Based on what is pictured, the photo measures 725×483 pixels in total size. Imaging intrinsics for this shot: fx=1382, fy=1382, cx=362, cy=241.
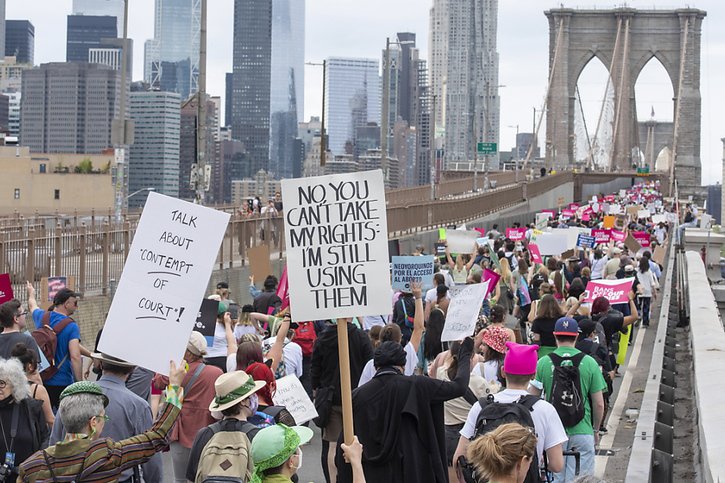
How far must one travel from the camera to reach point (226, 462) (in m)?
5.20

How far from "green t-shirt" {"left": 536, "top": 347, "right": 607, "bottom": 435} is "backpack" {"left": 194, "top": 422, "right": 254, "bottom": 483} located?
3.53 m

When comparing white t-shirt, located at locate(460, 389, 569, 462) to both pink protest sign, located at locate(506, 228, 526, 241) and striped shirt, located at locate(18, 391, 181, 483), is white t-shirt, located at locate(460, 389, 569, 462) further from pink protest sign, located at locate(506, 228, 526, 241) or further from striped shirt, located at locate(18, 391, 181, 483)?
pink protest sign, located at locate(506, 228, 526, 241)

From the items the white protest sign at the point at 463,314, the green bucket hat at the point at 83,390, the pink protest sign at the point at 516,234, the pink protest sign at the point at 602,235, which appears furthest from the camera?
the pink protest sign at the point at 516,234

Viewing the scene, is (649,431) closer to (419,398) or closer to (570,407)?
(570,407)

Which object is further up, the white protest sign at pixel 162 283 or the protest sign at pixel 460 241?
the white protest sign at pixel 162 283

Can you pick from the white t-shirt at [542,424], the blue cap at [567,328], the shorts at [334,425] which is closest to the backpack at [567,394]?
the blue cap at [567,328]

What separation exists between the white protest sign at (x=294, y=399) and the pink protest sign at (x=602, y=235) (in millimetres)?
19504

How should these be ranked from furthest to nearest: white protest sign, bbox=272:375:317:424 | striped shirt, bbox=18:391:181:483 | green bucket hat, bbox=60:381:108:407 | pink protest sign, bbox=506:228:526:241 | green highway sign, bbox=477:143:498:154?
green highway sign, bbox=477:143:498:154 → pink protest sign, bbox=506:228:526:241 → white protest sign, bbox=272:375:317:424 → green bucket hat, bbox=60:381:108:407 → striped shirt, bbox=18:391:181:483

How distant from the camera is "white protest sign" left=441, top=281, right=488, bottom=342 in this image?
9.98 m

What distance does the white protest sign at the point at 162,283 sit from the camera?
6770mm

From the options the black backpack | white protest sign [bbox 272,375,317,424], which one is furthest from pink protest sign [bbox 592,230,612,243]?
the black backpack

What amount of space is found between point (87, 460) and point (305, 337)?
252 inches

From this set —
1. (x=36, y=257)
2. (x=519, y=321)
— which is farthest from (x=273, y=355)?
(x=36, y=257)

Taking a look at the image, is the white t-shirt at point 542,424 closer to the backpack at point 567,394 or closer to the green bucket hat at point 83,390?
the backpack at point 567,394
